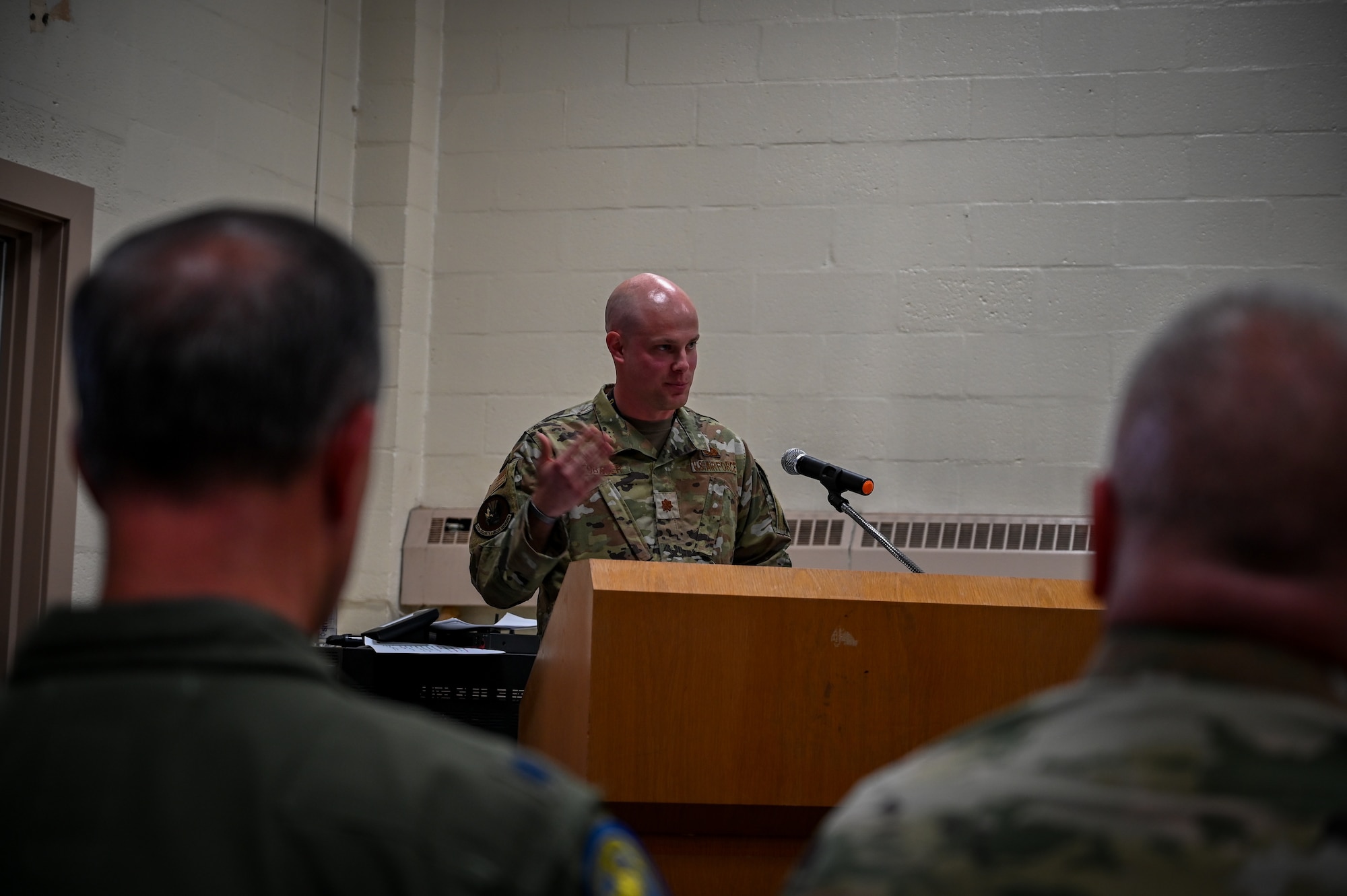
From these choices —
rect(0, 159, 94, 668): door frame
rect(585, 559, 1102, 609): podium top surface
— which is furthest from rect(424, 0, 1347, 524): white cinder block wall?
rect(585, 559, 1102, 609): podium top surface

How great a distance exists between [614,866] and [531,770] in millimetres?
67

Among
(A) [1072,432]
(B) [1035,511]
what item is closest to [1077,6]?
(A) [1072,432]

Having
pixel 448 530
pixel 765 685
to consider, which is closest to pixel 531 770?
pixel 765 685

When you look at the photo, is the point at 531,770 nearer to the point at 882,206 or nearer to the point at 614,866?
the point at 614,866

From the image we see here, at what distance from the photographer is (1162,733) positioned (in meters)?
0.66

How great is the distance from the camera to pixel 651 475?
10.1ft

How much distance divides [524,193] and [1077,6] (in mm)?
1948

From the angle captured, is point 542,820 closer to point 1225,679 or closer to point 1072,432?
point 1225,679

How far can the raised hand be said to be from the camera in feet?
7.69

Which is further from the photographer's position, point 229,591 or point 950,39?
point 950,39

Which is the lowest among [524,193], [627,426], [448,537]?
[448,537]

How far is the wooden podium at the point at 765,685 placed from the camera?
169cm

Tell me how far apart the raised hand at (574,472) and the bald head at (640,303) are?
2.38 ft

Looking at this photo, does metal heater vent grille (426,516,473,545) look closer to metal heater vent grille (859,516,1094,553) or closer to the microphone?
metal heater vent grille (859,516,1094,553)
